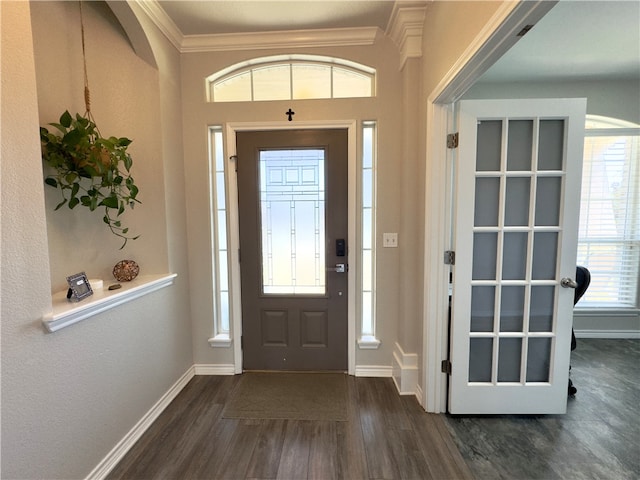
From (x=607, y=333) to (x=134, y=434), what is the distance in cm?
449

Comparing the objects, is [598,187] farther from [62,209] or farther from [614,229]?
[62,209]

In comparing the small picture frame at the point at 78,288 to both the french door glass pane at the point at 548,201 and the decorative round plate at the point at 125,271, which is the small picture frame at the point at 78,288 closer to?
the decorative round plate at the point at 125,271

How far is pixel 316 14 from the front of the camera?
195 cm

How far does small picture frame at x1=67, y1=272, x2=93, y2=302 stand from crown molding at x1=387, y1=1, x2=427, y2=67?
Result: 248 centimetres

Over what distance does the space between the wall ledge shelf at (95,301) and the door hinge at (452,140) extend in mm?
2130

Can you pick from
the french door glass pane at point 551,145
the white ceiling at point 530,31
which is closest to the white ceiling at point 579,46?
the white ceiling at point 530,31

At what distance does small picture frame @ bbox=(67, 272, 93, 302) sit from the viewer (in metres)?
1.38

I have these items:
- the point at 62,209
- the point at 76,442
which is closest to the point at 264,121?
the point at 62,209

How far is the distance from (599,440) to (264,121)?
122 inches

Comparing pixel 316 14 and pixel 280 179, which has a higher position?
pixel 316 14

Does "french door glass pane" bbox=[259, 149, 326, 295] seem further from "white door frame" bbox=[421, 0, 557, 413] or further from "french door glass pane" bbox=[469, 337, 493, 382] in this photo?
"french door glass pane" bbox=[469, 337, 493, 382]

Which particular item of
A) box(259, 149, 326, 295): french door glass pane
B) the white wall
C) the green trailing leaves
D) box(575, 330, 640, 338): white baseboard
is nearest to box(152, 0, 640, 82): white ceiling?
the white wall

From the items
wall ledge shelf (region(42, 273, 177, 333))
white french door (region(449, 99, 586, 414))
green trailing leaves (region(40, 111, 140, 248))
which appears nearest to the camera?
wall ledge shelf (region(42, 273, 177, 333))

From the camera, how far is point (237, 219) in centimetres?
234
